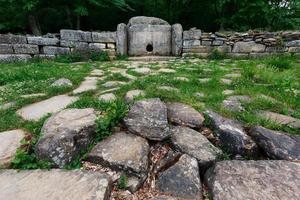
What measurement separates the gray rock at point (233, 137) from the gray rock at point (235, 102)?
0.39 meters

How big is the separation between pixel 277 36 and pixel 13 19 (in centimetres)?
1002

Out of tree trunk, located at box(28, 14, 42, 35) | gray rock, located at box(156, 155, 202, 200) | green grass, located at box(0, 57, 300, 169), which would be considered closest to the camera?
gray rock, located at box(156, 155, 202, 200)

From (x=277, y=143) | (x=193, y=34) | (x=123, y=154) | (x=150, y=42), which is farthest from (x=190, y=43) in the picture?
(x=123, y=154)

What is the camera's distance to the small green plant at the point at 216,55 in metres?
8.20

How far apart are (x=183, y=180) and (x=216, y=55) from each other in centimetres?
668

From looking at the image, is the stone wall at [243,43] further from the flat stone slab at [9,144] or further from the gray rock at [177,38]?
the flat stone slab at [9,144]

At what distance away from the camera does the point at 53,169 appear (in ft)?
7.21

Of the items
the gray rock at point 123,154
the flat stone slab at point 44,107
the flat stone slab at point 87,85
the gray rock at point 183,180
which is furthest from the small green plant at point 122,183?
the flat stone slab at point 87,85

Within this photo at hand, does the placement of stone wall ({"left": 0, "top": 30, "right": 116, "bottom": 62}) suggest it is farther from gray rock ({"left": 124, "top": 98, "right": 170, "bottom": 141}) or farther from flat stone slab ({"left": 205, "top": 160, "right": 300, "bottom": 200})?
flat stone slab ({"left": 205, "top": 160, "right": 300, "bottom": 200})

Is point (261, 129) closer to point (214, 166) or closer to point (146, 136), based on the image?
point (214, 166)

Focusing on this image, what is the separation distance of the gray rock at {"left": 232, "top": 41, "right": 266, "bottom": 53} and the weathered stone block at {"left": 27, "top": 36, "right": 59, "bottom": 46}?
5.53 meters

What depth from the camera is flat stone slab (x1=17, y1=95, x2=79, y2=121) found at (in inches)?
126

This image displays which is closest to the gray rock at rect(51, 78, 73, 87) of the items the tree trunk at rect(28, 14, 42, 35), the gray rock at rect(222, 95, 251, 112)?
the gray rock at rect(222, 95, 251, 112)

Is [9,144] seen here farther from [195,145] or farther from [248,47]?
[248,47]
